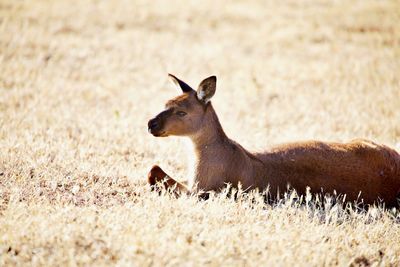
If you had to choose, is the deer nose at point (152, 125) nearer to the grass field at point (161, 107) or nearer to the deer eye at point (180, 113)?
the deer eye at point (180, 113)

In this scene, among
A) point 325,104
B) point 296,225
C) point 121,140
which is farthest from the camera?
point 325,104

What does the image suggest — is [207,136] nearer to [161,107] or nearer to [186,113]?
[186,113]

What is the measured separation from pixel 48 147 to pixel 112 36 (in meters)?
11.6

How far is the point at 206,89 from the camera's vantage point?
8.17 m

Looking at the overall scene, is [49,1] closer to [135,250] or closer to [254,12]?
[254,12]

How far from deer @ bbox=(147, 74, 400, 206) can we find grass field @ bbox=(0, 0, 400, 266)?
1.49ft

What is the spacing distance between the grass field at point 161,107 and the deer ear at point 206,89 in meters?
1.39

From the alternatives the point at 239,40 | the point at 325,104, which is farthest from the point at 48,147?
the point at 239,40

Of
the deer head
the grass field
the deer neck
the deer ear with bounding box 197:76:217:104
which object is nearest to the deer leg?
the grass field

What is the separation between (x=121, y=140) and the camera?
1052cm

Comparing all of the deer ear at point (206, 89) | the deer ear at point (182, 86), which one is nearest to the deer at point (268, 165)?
the deer ear at point (206, 89)

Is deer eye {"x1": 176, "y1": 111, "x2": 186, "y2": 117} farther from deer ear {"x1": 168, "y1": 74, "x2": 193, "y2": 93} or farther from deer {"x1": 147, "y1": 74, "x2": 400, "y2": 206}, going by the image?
deer ear {"x1": 168, "y1": 74, "x2": 193, "y2": 93}

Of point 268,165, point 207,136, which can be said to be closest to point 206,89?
point 207,136

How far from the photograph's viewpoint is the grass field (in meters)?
5.91
